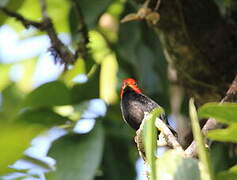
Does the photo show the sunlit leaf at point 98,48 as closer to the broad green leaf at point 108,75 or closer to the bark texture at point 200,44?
the broad green leaf at point 108,75

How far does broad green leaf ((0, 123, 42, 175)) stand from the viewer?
5.49ft

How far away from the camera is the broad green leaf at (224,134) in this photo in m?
A: 1.11

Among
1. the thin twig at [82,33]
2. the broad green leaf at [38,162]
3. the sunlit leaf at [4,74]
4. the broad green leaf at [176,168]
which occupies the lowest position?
the broad green leaf at [176,168]

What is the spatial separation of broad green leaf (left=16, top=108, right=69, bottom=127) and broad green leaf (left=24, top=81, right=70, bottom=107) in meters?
0.03

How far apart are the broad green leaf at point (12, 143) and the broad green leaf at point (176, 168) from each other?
0.72 m

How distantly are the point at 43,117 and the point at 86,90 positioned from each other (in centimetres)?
24

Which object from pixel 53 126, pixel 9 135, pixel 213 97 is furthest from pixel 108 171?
pixel 9 135

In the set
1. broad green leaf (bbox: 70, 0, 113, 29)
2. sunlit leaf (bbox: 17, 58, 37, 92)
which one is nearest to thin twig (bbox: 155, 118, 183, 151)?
broad green leaf (bbox: 70, 0, 113, 29)

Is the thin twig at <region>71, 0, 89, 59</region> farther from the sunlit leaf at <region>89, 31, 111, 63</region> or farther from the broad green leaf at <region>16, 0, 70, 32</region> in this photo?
the broad green leaf at <region>16, 0, 70, 32</region>

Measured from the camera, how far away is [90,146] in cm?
224

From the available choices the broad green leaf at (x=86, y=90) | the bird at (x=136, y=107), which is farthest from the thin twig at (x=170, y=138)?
the broad green leaf at (x=86, y=90)

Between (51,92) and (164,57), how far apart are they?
711 mm

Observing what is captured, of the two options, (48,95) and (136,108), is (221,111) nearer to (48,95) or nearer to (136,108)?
(136,108)

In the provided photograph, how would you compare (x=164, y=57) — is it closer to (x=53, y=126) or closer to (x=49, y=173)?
(x=53, y=126)
